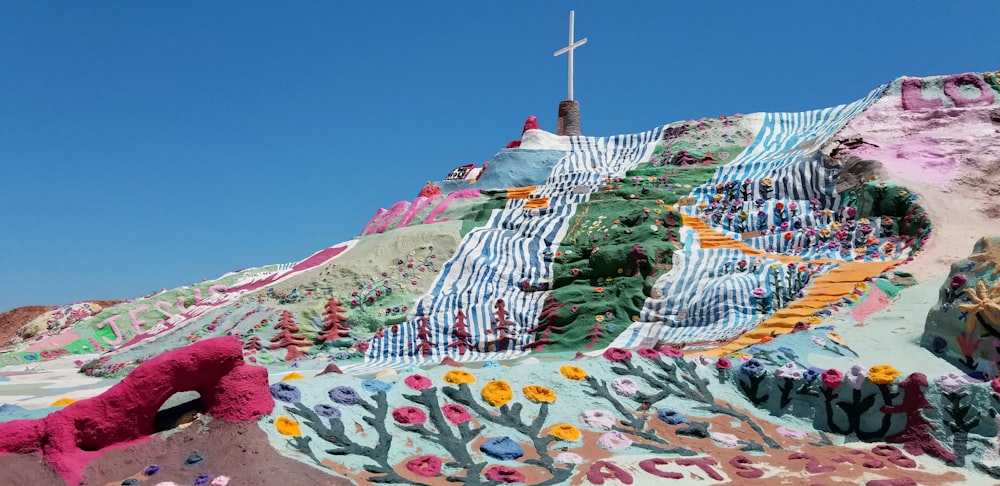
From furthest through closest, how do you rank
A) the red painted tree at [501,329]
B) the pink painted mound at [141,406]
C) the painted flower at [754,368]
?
the red painted tree at [501,329] < the painted flower at [754,368] < the pink painted mound at [141,406]

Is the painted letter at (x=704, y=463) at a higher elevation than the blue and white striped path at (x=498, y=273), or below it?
below

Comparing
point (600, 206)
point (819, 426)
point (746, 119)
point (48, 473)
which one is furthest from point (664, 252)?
point (48, 473)

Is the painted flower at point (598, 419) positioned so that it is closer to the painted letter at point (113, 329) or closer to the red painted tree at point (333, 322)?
the red painted tree at point (333, 322)

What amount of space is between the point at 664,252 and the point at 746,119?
4.97m

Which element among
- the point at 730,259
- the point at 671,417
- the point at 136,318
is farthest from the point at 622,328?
the point at 136,318

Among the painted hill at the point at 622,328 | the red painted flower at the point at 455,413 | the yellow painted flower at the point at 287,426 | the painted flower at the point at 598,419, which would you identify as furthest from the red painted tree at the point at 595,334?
the yellow painted flower at the point at 287,426

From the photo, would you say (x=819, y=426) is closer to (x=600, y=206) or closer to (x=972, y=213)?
(x=972, y=213)

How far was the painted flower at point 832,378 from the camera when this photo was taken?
3.68 metres

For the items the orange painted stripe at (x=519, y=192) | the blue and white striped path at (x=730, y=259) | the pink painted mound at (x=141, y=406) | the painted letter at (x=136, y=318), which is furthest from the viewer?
the orange painted stripe at (x=519, y=192)

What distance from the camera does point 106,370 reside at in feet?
21.9

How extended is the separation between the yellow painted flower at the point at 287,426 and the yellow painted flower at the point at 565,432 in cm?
107

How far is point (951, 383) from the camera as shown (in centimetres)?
339

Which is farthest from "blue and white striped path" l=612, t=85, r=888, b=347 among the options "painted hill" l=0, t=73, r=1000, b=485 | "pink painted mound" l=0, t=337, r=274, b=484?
"pink painted mound" l=0, t=337, r=274, b=484

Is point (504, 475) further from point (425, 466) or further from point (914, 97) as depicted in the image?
point (914, 97)
